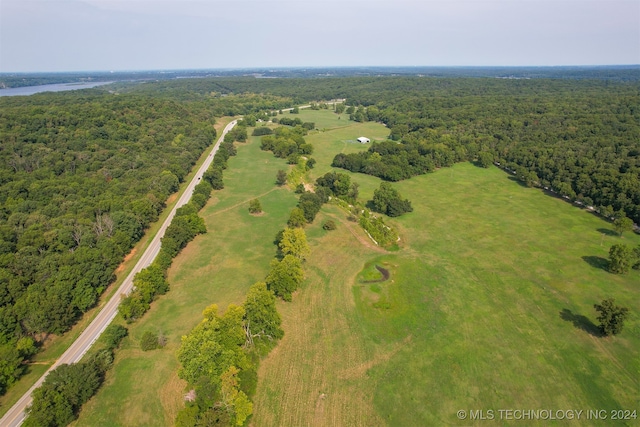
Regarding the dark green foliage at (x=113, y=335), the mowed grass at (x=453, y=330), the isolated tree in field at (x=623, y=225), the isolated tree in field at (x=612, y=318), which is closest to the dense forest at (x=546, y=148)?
the isolated tree in field at (x=623, y=225)

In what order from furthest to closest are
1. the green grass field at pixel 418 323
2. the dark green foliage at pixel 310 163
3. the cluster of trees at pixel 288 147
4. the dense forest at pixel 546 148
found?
the cluster of trees at pixel 288 147
the dark green foliage at pixel 310 163
the dense forest at pixel 546 148
the green grass field at pixel 418 323

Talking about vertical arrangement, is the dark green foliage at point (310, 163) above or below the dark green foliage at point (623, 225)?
below

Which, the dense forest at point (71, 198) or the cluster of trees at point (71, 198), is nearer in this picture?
the dense forest at point (71, 198)

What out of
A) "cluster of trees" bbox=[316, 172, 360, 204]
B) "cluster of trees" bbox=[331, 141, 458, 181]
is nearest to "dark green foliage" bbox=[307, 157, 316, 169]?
"cluster of trees" bbox=[331, 141, 458, 181]

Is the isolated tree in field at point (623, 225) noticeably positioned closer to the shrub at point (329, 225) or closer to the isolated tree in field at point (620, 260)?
the isolated tree in field at point (620, 260)

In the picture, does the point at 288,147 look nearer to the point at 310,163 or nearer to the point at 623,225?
the point at 310,163

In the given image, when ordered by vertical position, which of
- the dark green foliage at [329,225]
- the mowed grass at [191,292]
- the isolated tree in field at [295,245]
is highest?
the isolated tree in field at [295,245]

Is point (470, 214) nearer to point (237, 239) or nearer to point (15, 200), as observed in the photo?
point (237, 239)
